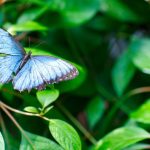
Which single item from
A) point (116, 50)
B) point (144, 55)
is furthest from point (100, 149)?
point (116, 50)

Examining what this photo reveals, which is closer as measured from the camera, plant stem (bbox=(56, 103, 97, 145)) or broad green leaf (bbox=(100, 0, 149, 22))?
plant stem (bbox=(56, 103, 97, 145))

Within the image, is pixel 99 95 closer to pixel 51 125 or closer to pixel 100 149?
pixel 100 149

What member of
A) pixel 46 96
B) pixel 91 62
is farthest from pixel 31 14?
pixel 46 96

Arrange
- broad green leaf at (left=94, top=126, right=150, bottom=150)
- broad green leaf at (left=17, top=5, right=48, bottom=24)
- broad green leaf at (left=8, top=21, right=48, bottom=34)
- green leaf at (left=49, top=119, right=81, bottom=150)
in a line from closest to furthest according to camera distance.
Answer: green leaf at (left=49, top=119, right=81, bottom=150) < broad green leaf at (left=94, top=126, right=150, bottom=150) < broad green leaf at (left=8, top=21, right=48, bottom=34) < broad green leaf at (left=17, top=5, right=48, bottom=24)

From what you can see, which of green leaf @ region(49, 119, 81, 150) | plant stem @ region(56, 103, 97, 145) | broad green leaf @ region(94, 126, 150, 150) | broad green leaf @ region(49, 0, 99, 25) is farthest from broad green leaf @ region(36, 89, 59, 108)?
broad green leaf @ region(49, 0, 99, 25)

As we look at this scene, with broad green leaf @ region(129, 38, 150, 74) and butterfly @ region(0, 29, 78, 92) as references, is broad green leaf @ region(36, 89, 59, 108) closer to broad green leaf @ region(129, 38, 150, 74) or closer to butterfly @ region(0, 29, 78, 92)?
butterfly @ region(0, 29, 78, 92)

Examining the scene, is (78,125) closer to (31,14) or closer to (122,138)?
(122,138)

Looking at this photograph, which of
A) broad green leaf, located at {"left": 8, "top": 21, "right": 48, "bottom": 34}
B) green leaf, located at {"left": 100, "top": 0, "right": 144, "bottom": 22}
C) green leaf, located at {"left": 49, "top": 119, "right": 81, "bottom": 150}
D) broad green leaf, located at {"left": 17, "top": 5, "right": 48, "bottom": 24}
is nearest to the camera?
green leaf, located at {"left": 49, "top": 119, "right": 81, "bottom": 150}
